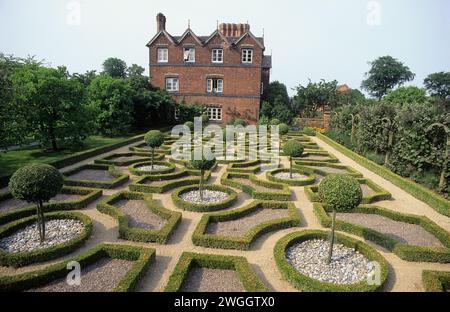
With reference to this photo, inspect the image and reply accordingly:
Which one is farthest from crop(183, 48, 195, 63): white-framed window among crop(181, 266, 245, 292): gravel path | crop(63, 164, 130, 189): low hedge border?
crop(181, 266, 245, 292): gravel path

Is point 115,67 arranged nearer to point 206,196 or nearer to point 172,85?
point 172,85

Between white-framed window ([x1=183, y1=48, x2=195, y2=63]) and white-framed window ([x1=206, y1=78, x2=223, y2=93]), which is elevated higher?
white-framed window ([x1=183, y1=48, x2=195, y2=63])

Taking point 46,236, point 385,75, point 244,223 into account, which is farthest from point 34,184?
point 385,75

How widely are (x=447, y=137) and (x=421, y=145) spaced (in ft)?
4.65

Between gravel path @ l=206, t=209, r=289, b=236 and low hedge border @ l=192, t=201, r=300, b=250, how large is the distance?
15 centimetres

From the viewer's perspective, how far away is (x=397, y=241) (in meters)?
8.43

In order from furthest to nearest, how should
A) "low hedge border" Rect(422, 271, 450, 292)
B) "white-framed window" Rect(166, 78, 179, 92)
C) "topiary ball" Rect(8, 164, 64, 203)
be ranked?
1. "white-framed window" Rect(166, 78, 179, 92)
2. "topiary ball" Rect(8, 164, 64, 203)
3. "low hedge border" Rect(422, 271, 450, 292)

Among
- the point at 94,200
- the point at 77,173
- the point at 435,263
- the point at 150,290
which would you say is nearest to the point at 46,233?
the point at 94,200

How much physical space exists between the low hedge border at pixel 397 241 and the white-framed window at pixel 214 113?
27162 mm

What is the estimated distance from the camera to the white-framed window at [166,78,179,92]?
3680 cm

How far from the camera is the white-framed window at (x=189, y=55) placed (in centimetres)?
3600

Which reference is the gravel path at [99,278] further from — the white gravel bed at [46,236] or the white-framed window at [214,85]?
the white-framed window at [214,85]

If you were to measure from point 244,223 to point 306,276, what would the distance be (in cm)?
347

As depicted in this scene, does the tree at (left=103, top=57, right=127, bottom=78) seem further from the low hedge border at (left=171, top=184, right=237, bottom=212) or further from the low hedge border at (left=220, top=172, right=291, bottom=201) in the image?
the low hedge border at (left=171, top=184, right=237, bottom=212)
